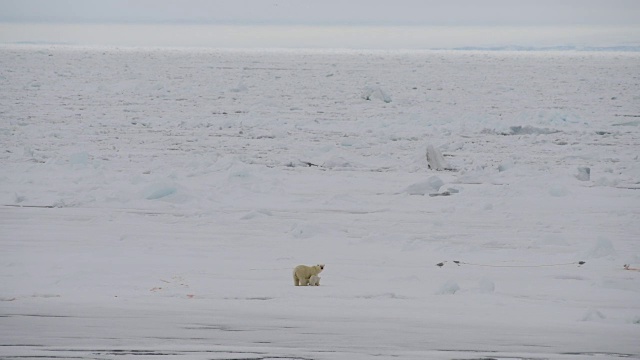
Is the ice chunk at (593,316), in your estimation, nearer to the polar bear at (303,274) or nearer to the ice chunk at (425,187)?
the polar bear at (303,274)

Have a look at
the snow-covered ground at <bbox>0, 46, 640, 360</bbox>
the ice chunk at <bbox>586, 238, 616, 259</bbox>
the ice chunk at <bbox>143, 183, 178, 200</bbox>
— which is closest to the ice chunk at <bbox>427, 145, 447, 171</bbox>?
the snow-covered ground at <bbox>0, 46, 640, 360</bbox>

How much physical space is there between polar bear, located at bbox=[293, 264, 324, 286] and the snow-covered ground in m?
0.13

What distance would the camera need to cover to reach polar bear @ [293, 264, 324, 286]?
5051 millimetres

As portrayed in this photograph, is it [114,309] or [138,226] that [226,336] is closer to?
[114,309]

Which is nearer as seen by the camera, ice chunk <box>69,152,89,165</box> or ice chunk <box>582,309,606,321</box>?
ice chunk <box>582,309,606,321</box>

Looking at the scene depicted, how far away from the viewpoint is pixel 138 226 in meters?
7.00

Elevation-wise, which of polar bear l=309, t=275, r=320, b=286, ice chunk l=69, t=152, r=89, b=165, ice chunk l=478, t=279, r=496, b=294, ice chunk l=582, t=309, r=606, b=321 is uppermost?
ice chunk l=69, t=152, r=89, b=165

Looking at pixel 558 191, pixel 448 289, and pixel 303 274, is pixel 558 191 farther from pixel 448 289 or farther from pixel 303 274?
pixel 303 274

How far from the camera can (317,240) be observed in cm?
656

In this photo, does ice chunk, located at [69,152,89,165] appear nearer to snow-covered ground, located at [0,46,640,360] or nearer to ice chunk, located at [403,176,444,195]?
snow-covered ground, located at [0,46,640,360]

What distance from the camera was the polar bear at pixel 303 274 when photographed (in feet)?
16.6

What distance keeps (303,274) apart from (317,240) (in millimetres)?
1501

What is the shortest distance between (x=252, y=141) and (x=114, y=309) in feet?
29.1

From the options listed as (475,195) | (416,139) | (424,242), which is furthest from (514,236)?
(416,139)
